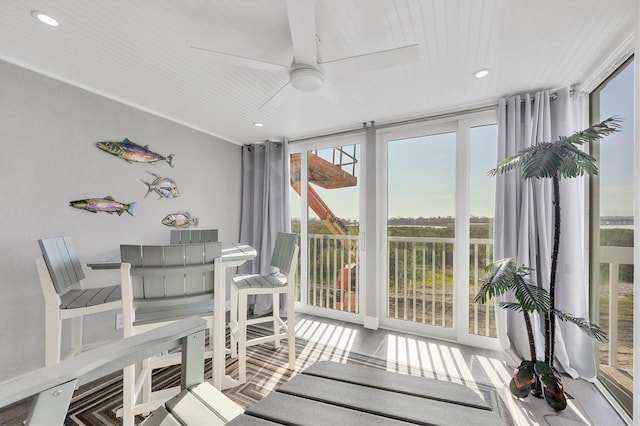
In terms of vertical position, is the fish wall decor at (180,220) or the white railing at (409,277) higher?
the fish wall decor at (180,220)

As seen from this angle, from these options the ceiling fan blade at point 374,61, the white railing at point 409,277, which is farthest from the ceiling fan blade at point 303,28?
the white railing at point 409,277

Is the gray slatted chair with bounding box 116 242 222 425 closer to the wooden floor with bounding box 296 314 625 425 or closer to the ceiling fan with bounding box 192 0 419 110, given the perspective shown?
the ceiling fan with bounding box 192 0 419 110

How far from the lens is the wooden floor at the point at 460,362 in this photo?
1.79 m

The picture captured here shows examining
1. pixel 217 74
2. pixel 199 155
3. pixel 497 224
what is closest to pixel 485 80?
pixel 497 224

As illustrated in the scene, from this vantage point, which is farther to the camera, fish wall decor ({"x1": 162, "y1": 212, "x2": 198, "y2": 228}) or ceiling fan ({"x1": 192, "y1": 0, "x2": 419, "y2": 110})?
fish wall decor ({"x1": 162, "y1": 212, "x2": 198, "y2": 228})

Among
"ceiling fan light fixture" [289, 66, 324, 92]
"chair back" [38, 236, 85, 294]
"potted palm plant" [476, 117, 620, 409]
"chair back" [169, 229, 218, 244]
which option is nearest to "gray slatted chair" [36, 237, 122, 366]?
"chair back" [38, 236, 85, 294]

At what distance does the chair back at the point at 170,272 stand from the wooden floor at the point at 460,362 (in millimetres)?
1536

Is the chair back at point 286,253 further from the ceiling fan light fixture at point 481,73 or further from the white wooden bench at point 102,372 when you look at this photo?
the ceiling fan light fixture at point 481,73

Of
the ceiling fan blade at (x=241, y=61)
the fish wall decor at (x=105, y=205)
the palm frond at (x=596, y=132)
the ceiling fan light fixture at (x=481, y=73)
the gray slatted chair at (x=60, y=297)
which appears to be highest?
the ceiling fan light fixture at (x=481, y=73)

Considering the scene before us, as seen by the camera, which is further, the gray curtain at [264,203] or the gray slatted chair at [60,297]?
the gray curtain at [264,203]

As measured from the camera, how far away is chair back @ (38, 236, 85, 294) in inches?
65.8

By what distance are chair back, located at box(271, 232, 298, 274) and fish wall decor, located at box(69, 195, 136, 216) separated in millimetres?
1474

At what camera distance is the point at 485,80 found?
2.23 metres

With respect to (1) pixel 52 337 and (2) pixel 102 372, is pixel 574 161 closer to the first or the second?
(2) pixel 102 372
